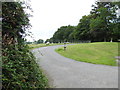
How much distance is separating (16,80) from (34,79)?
0.51 meters

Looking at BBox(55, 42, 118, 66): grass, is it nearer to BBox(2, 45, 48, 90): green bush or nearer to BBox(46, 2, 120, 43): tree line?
BBox(2, 45, 48, 90): green bush

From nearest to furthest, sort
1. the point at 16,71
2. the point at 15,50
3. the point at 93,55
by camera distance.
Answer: the point at 16,71, the point at 15,50, the point at 93,55

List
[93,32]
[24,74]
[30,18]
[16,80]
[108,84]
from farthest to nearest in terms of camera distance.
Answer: [93,32]
[108,84]
[30,18]
[24,74]
[16,80]

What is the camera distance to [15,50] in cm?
167

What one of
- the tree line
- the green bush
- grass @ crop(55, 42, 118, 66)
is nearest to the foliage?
the green bush

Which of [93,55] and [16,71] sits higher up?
[16,71]

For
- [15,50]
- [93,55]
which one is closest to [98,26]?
[93,55]

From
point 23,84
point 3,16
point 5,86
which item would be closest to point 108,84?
point 23,84

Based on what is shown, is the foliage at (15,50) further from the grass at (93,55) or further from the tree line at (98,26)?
the tree line at (98,26)

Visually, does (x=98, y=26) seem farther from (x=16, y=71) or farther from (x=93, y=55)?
(x=16, y=71)

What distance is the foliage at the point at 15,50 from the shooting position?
55.0 inches

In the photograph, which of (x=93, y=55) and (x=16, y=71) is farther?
(x=93, y=55)

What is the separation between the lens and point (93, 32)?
27.2m

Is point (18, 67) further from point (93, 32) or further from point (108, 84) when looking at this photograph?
point (93, 32)
